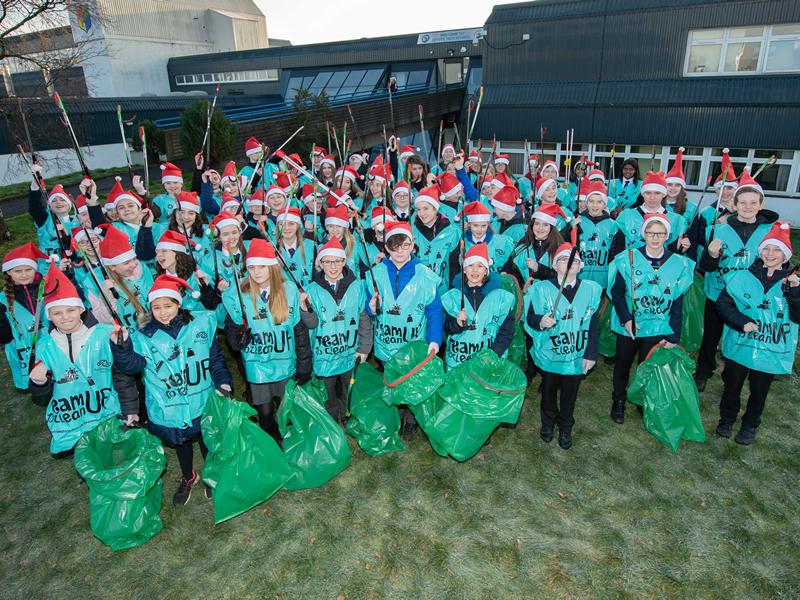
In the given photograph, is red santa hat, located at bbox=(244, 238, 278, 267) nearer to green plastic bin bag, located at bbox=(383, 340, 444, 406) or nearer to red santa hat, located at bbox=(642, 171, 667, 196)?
green plastic bin bag, located at bbox=(383, 340, 444, 406)

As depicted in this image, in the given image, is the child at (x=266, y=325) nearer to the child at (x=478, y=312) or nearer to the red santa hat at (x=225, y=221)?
the red santa hat at (x=225, y=221)

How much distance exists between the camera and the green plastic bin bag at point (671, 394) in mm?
4527

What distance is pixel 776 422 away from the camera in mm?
5082

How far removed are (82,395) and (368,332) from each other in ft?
7.60

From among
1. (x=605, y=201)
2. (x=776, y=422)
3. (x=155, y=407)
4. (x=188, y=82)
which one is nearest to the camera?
(x=155, y=407)

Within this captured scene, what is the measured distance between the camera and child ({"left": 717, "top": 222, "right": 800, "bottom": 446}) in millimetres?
4266

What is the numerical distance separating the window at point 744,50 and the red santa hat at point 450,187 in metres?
13.6

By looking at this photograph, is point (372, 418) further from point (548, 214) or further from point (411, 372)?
point (548, 214)

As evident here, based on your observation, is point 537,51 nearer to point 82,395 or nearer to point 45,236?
point 45,236

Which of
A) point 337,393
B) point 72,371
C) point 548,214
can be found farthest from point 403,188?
point 72,371

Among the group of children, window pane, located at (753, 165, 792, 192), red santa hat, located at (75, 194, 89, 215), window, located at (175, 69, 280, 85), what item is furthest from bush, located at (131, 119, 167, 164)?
window pane, located at (753, 165, 792, 192)

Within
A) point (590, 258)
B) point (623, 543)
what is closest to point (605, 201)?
point (590, 258)

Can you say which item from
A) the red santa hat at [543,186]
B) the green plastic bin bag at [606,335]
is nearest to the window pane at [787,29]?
the red santa hat at [543,186]

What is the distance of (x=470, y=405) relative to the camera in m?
4.16
